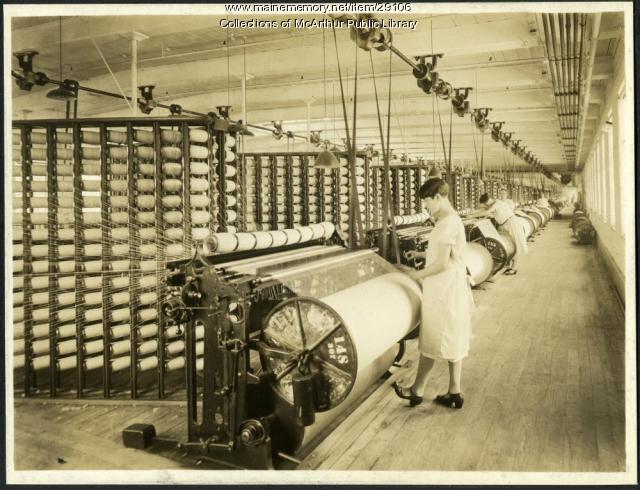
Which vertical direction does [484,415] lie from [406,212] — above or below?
below

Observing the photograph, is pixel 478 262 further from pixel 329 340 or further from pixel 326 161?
pixel 329 340

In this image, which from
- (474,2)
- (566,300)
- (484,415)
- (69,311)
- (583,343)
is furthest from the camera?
(566,300)

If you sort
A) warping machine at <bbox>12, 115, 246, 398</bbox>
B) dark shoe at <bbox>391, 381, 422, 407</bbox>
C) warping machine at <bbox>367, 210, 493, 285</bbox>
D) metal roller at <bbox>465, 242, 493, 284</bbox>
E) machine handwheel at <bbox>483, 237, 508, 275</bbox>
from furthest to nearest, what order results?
1. machine handwheel at <bbox>483, 237, 508, 275</bbox>
2. metal roller at <bbox>465, 242, 493, 284</bbox>
3. warping machine at <bbox>367, 210, 493, 285</bbox>
4. warping machine at <bbox>12, 115, 246, 398</bbox>
5. dark shoe at <bbox>391, 381, 422, 407</bbox>

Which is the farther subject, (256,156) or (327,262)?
(256,156)

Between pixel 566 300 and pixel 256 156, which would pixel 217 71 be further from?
pixel 566 300

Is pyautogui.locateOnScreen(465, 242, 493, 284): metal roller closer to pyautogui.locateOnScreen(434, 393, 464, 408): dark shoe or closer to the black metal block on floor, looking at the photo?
pyautogui.locateOnScreen(434, 393, 464, 408): dark shoe

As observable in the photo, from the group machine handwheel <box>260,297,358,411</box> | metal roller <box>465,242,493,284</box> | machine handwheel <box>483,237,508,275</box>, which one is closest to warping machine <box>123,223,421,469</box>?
machine handwheel <box>260,297,358,411</box>

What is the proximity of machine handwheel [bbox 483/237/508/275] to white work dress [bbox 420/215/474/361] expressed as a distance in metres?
4.59

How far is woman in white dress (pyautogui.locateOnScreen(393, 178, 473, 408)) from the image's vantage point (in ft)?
11.1

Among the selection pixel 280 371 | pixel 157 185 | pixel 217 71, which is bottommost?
pixel 280 371

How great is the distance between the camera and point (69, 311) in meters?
4.05

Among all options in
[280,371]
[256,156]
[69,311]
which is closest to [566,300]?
[256,156]

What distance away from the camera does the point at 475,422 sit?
3.25 m

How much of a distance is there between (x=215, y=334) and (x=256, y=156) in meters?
5.50
